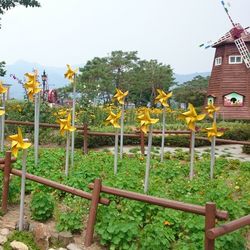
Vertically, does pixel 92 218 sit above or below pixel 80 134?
below

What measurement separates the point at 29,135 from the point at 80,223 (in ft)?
26.2

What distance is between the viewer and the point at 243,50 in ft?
89.9

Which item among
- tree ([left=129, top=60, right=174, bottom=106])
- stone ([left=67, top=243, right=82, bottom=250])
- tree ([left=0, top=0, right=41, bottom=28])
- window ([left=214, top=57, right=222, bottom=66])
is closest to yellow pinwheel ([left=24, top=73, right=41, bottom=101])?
stone ([left=67, top=243, right=82, bottom=250])

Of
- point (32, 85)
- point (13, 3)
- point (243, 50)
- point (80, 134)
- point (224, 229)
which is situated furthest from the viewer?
point (243, 50)

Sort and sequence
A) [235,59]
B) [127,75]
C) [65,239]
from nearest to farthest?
[65,239] → [235,59] → [127,75]

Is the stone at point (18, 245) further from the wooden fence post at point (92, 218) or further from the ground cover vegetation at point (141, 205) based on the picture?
the wooden fence post at point (92, 218)

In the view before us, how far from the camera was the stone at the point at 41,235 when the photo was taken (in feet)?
14.8

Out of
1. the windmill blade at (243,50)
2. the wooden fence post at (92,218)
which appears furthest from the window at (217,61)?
the wooden fence post at (92,218)

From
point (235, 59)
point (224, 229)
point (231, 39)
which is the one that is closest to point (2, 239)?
point (224, 229)

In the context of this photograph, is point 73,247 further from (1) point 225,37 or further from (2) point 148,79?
(2) point 148,79

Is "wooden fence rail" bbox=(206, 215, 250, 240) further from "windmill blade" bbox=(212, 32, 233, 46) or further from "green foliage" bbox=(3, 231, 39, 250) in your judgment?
"windmill blade" bbox=(212, 32, 233, 46)

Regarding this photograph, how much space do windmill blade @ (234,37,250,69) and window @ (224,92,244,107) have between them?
6.57 ft

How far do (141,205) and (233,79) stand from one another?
23900 millimetres

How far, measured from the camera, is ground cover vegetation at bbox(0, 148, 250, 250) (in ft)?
13.8
